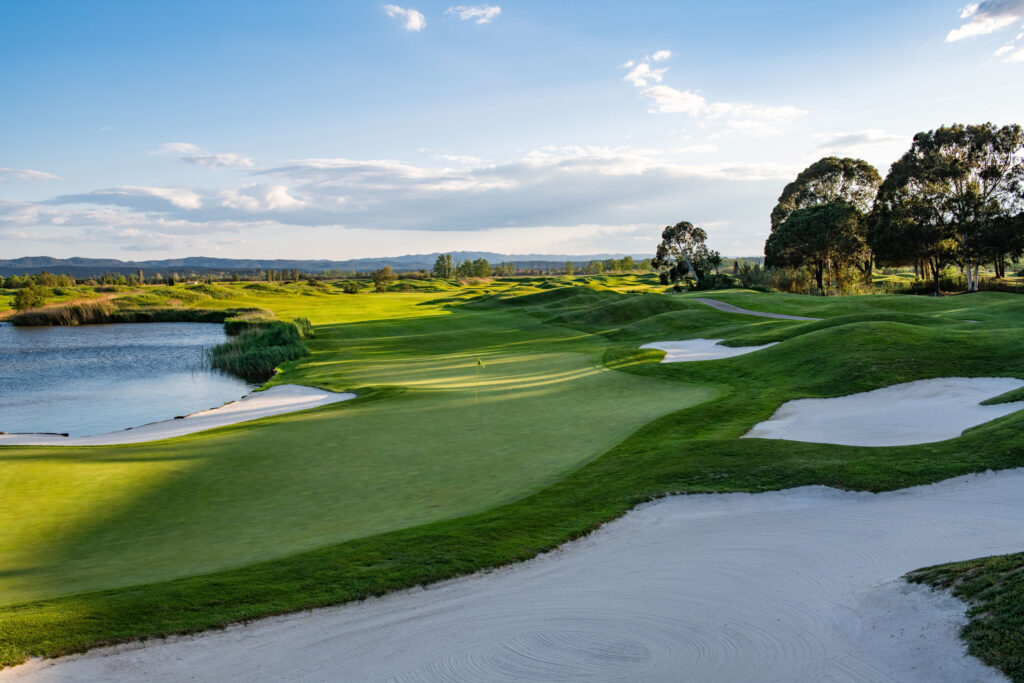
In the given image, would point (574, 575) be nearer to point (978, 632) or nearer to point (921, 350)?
point (978, 632)

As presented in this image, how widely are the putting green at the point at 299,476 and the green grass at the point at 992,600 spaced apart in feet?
18.2

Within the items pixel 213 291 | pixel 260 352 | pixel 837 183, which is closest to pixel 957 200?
pixel 837 183

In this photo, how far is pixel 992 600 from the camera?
5.08 metres

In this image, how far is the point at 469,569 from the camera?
686cm

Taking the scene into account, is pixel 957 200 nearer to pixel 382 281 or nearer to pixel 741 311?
pixel 741 311

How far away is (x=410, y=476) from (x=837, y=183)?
64028 mm

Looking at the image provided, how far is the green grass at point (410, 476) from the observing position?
660 cm

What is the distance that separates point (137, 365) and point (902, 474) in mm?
36978

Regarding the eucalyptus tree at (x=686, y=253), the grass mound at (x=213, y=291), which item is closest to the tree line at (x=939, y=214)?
the eucalyptus tree at (x=686, y=253)

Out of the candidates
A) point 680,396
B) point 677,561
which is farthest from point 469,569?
point 680,396

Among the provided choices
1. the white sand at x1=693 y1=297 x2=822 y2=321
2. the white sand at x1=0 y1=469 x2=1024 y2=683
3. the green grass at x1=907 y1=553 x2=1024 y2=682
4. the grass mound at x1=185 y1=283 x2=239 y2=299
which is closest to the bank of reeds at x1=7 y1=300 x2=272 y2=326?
the grass mound at x1=185 y1=283 x2=239 y2=299

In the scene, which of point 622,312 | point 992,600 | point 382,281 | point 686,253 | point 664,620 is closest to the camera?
point 992,600

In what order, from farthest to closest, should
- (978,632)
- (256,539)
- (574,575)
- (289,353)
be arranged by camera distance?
(289,353)
(256,539)
(574,575)
(978,632)

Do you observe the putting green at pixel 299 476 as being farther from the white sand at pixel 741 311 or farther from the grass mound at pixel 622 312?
the grass mound at pixel 622 312
